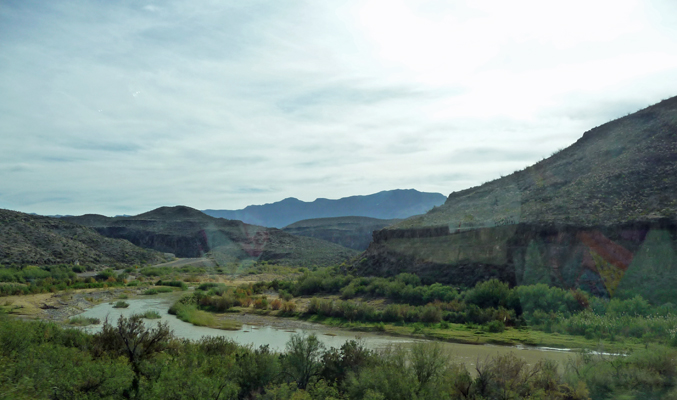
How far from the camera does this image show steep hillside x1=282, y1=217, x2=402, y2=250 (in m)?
129

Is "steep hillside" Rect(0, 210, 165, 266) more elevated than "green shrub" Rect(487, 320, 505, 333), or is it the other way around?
"steep hillside" Rect(0, 210, 165, 266)

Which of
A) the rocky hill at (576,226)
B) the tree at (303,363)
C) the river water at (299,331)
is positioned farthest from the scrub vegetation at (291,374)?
the rocky hill at (576,226)

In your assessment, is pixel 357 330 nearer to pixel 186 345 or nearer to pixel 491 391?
pixel 186 345

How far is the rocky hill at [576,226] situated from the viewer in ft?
78.9

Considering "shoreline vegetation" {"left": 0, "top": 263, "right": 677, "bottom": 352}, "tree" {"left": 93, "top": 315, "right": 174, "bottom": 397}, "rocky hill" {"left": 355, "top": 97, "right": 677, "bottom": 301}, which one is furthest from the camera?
"rocky hill" {"left": 355, "top": 97, "right": 677, "bottom": 301}

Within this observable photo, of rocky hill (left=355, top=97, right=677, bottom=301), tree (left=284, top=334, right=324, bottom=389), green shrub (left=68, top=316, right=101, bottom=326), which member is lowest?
green shrub (left=68, top=316, right=101, bottom=326)

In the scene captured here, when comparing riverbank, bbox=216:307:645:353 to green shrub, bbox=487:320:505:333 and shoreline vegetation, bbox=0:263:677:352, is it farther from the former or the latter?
green shrub, bbox=487:320:505:333

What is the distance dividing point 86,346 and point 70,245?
58140 millimetres

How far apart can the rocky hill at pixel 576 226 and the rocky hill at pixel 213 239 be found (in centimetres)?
4836

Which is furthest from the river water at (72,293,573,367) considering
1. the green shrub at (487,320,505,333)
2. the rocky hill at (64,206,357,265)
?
the rocky hill at (64,206,357,265)

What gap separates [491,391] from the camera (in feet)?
37.0

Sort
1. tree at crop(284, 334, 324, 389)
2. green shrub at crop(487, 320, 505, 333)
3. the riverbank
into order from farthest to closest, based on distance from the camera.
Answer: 1. green shrub at crop(487, 320, 505, 333)
2. the riverbank
3. tree at crop(284, 334, 324, 389)

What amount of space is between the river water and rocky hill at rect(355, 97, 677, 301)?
8.46 m

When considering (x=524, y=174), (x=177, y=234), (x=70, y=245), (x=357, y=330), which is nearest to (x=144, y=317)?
(x=357, y=330)
